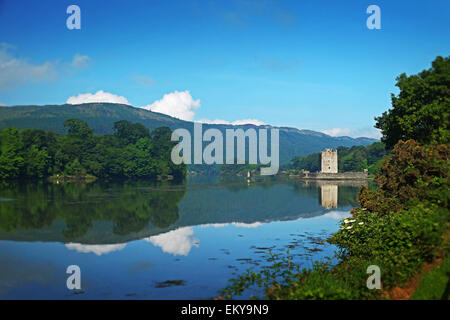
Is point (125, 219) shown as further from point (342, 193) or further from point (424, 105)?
point (342, 193)

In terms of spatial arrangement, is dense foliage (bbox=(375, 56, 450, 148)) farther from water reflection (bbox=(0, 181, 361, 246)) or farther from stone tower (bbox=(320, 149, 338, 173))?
stone tower (bbox=(320, 149, 338, 173))

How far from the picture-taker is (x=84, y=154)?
95.8 meters

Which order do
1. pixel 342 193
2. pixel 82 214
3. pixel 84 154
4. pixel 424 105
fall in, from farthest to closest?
pixel 84 154 → pixel 342 193 → pixel 82 214 → pixel 424 105

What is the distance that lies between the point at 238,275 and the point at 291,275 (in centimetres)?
190

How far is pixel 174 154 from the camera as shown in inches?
4306

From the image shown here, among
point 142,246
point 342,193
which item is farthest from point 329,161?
point 142,246

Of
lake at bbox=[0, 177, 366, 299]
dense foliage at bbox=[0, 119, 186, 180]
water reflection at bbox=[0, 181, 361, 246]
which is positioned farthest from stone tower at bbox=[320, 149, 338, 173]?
lake at bbox=[0, 177, 366, 299]

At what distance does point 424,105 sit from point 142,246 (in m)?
20.5

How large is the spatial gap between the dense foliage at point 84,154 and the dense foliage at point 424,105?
2808 inches

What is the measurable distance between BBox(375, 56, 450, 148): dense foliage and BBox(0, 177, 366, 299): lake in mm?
8368

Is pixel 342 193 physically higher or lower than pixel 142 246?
lower
